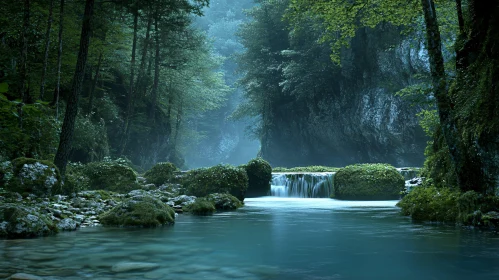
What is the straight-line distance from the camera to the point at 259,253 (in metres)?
5.48

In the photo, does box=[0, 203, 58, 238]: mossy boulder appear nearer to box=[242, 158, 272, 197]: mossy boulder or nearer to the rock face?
box=[242, 158, 272, 197]: mossy boulder

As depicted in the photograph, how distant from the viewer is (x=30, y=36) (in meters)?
14.7

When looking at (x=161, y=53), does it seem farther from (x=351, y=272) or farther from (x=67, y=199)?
(x=351, y=272)

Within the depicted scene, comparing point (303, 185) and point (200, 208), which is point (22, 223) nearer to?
point (200, 208)

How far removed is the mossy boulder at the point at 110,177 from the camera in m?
14.8

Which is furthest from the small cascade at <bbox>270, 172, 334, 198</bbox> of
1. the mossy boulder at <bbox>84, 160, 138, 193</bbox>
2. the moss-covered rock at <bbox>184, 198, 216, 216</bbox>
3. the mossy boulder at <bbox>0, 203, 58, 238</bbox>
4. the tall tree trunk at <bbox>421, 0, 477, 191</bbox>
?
the mossy boulder at <bbox>0, 203, 58, 238</bbox>

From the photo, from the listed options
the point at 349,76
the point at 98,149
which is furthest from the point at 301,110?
the point at 98,149

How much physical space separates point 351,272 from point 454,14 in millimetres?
9879

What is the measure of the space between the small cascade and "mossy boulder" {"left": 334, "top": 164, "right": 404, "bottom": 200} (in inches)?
67.8

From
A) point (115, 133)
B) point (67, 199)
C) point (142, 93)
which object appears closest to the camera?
point (67, 199)

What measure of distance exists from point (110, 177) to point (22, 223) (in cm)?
898

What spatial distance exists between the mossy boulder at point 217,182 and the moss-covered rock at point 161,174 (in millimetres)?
2625

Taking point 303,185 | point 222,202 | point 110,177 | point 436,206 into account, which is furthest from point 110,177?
point 436,206

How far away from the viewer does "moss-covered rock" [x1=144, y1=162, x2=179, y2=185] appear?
1809 centimetres
